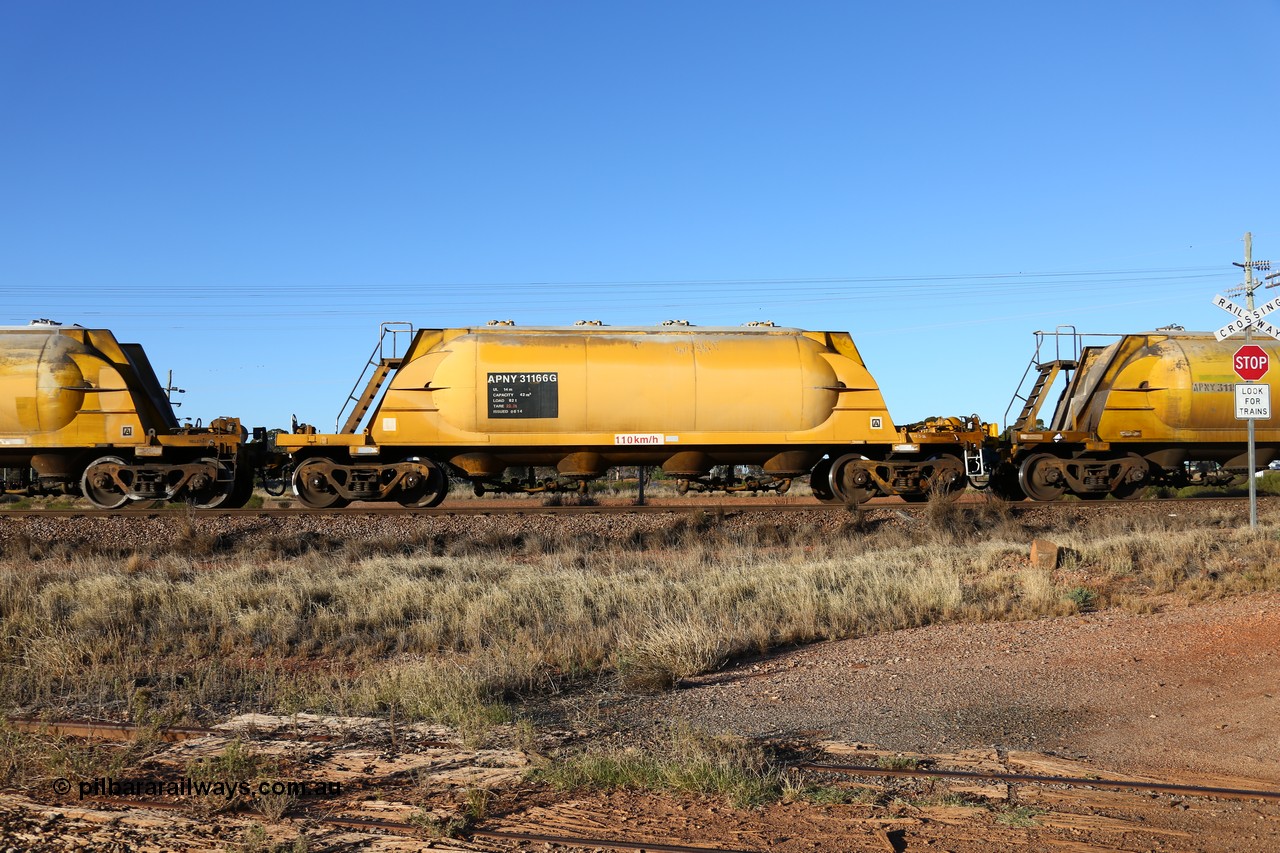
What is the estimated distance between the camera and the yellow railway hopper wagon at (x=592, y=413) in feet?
56.8

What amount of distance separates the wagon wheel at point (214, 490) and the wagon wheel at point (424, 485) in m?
3.03

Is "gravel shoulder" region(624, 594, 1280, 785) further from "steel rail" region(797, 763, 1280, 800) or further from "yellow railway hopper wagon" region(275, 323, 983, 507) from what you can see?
"yellow railway hopper wagon" region(275, 323, 983, 507)

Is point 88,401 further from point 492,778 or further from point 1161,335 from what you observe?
point 1161,335

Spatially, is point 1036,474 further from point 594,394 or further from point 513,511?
point 513,511

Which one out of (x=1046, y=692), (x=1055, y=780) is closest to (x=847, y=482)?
(x=1046, y=692)

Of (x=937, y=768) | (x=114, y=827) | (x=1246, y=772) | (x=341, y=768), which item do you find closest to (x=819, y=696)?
(x=937, y=768)

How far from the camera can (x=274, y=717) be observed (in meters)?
6.63

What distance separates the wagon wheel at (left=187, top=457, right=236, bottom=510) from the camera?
1755 centimetres

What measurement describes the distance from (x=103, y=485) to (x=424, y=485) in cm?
582

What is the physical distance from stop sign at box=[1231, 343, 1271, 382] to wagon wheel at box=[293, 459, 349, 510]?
579 inches

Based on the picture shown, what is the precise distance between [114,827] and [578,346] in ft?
44.2

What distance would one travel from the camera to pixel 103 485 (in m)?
17.8

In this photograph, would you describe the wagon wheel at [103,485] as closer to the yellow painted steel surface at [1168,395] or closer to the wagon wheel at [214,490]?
the wagon wheel at [214,490]

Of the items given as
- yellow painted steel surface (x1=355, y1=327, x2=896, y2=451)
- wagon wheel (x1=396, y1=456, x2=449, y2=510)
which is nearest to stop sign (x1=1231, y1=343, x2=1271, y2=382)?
yellow painted steel surface (x1=355, y1=327, x2=896, y2=451)
